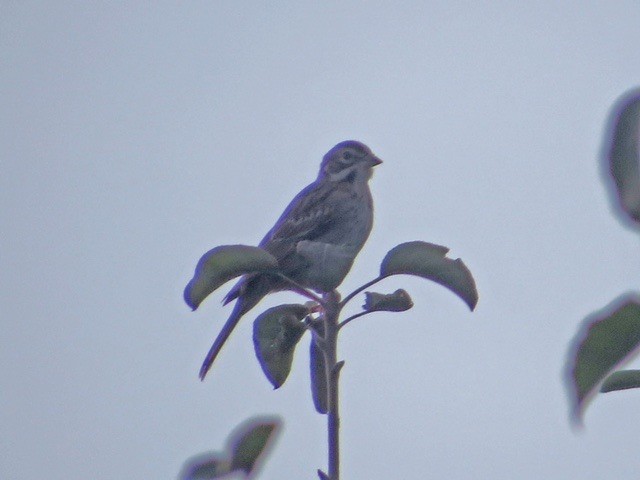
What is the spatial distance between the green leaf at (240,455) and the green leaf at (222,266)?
2.46ft

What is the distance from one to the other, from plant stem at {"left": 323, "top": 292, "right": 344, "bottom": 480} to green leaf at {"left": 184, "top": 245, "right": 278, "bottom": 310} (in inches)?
9.4

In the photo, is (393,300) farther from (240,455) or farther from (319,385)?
(240,455)

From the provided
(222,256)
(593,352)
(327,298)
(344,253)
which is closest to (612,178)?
(593,352)

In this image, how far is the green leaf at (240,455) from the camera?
69.2 inches

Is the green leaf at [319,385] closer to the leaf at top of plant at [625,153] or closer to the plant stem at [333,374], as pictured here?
the plant stem at [333,374]

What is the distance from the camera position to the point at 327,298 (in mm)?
2496

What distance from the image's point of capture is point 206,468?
1.78 m

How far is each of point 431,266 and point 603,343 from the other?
1242 millimetres

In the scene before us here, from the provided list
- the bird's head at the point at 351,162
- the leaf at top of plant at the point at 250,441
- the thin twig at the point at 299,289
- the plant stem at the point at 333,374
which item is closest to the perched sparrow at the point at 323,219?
the bird's head at the point at 351,162

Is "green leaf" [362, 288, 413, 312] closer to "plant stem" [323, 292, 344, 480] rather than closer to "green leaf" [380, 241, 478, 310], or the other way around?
"green leaf" [380, 241, 478, 310]

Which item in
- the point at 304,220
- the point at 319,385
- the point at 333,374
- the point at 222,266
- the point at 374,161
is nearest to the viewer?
the point at 333,374

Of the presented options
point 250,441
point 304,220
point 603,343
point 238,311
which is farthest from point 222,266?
point 304,220

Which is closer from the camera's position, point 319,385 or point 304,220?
point 319,385

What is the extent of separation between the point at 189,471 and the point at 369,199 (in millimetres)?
6423
